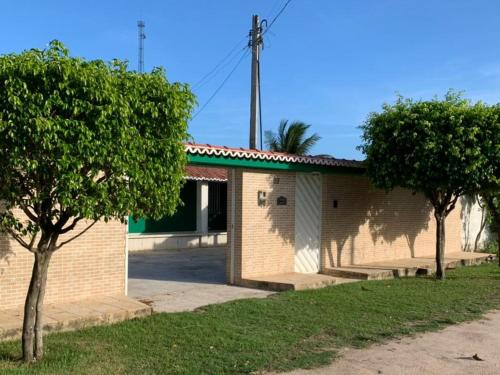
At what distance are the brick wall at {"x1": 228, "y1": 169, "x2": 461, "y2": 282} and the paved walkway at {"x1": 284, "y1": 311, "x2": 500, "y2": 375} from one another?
16.2ft

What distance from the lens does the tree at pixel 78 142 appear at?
5160mm

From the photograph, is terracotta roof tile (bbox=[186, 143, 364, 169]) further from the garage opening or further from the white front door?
the garage opening

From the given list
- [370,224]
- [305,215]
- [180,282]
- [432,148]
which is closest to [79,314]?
[180,282]

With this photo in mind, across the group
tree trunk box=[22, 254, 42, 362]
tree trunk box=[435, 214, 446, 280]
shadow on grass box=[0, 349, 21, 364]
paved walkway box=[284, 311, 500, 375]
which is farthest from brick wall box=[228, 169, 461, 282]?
tree trunk box=[22, 254, 42, 362]

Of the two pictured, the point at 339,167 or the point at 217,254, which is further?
the point at 217,254

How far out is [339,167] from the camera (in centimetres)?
1379

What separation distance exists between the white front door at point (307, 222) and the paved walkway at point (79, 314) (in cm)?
516

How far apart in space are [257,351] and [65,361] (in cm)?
215

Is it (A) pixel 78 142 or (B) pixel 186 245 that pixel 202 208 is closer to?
(B) pixel 186 245

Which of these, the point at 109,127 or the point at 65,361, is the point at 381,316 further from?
the point at 109,127

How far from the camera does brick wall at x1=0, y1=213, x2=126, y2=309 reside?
329 inches

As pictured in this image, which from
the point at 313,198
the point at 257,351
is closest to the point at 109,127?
the point at 257,351

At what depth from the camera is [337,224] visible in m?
14.3

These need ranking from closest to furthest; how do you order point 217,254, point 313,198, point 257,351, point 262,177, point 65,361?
point 65,361 → point 257,351 → point 262,177 → point 313,198 → point 217,254
